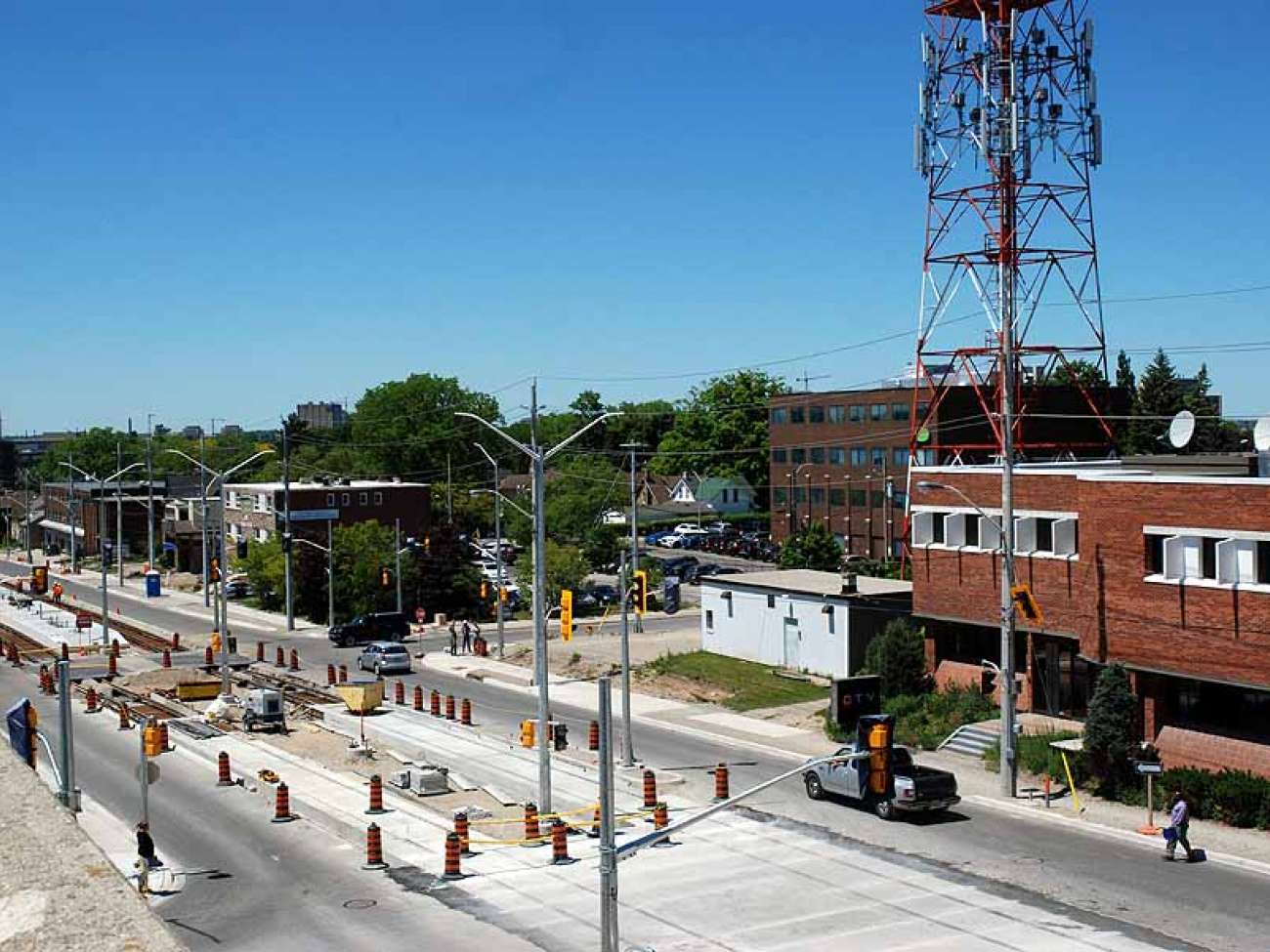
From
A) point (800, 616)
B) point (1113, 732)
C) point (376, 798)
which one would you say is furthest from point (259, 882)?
point (800, 616)

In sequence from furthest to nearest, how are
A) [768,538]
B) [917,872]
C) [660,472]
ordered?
1. [660,472]
2. [768,538]
3. [917,872]

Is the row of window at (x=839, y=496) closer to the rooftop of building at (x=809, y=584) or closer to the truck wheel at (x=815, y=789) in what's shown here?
the rooftop of building at (x=809, y=584)

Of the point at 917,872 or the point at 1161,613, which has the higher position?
the point at 1161,613

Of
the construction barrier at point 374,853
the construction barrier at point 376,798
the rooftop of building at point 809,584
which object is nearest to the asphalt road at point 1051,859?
the construction barrier at point 376,798

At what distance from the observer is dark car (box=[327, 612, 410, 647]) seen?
2783 inches

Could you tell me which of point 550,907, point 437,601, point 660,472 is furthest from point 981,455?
point 660,472

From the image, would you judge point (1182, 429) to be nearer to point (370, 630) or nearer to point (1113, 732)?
point (1113, 732)

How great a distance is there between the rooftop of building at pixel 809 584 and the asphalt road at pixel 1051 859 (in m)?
12.8

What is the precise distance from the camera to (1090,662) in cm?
4138

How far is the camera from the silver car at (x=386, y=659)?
60719 millimetres

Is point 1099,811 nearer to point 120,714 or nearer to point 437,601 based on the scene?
point 120,714

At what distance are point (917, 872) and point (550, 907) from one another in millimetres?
7847

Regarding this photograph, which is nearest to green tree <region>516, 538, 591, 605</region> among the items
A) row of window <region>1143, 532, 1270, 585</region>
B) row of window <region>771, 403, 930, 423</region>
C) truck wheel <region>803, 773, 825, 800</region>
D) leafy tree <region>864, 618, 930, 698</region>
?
row of window <region>771, 403, 930, 423</region>

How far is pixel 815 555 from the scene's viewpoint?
297 feet
